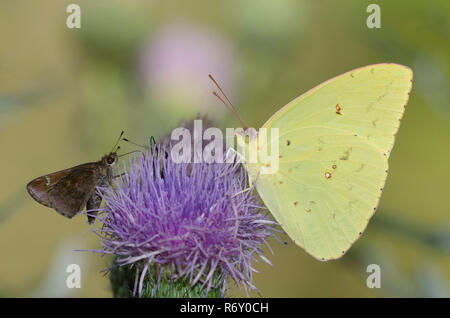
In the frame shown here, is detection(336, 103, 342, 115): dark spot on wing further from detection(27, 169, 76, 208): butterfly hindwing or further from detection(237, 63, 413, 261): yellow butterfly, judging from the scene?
detection(27, 169, 76, 208): butterfly hindwing

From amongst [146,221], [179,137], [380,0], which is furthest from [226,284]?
[380,0]

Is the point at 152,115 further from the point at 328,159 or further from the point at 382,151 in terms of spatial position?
the point at 382,151

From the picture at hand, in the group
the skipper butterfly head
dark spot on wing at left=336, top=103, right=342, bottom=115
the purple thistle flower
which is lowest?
the purple thistle flower

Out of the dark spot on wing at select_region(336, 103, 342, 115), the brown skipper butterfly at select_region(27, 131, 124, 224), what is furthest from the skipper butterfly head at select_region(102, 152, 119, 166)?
the dark spot on wing at select_region(336, 103, 342, 115)

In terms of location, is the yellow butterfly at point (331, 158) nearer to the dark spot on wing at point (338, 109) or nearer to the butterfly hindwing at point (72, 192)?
the dark spot on wing at point (338, 109)

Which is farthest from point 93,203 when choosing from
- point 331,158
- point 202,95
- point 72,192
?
point 202,95

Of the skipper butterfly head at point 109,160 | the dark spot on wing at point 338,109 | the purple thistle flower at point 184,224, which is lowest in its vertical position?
the purple thistle flower at point 184,224

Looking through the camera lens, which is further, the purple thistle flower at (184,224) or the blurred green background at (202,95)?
the blurred green background at (202,95)

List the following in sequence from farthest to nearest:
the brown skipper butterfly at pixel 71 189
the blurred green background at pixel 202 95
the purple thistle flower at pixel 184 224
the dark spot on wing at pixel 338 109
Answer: the blurred green background at pixel 202 95 < the dark spot on wing at pixel 338 109 < the brown skipper butterfly at pixel 71 189 < the purple thistle flower at pixel 184 224

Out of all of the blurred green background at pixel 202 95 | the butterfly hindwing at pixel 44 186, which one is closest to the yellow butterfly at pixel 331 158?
the blurred green background at pixel 202 95
